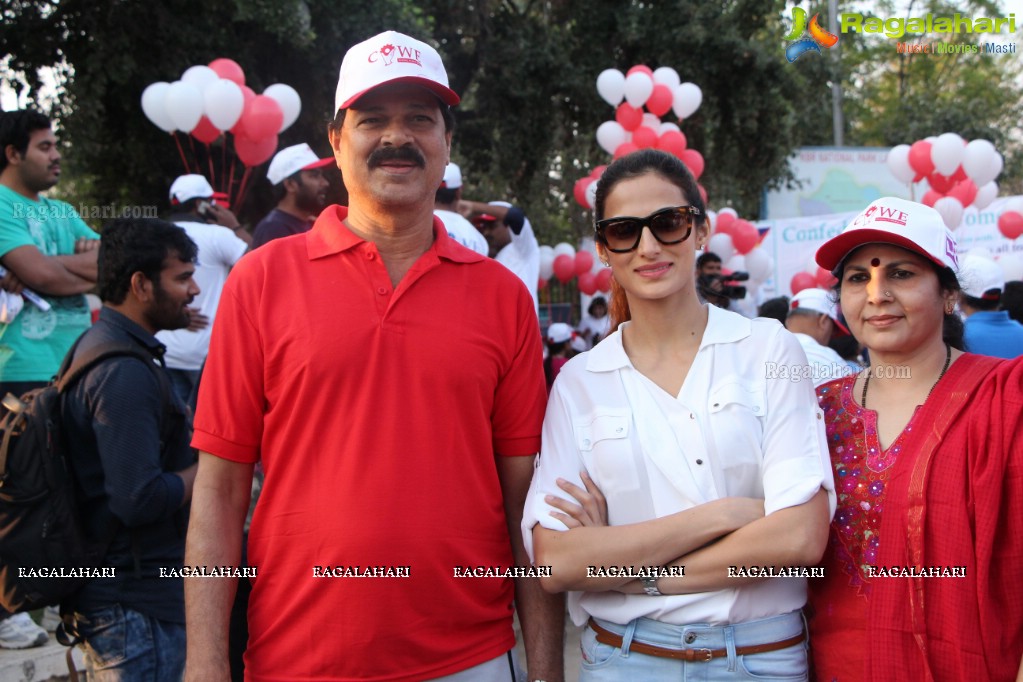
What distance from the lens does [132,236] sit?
9.67 feet

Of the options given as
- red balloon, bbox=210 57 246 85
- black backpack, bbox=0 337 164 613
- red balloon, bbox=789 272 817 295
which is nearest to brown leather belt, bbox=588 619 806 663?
black backpack, bbox=0 337 164 613

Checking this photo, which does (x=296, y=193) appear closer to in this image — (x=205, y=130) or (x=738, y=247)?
(x=205, y=130)

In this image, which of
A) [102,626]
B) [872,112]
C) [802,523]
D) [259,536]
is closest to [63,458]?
[102,626]

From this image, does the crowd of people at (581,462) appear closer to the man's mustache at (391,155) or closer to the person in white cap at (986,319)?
the man's mustache at (391,155)

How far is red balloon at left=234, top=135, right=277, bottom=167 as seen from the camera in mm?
7281

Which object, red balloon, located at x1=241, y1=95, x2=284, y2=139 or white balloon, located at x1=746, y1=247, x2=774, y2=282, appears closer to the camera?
red balloon, located at x1=241, y1=95, x2=284, y2=139

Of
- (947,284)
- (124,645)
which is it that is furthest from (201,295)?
(947,284)

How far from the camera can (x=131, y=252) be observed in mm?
2924

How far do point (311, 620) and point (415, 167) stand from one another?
1.07m

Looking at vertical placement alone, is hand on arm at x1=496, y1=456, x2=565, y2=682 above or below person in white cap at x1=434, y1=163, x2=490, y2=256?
below

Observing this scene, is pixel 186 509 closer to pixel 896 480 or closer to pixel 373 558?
pixel 373 558

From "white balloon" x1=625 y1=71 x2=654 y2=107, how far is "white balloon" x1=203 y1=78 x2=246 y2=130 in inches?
168

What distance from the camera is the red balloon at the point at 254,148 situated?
7281 mm

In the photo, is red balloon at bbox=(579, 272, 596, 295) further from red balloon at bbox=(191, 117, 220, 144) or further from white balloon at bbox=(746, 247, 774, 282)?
red balloon at bbox=(191, 117, 220, 144)
